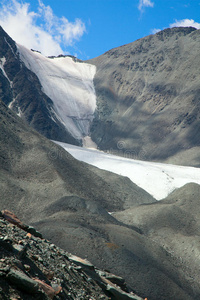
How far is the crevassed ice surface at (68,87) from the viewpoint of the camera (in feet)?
335

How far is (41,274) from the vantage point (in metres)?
7.75

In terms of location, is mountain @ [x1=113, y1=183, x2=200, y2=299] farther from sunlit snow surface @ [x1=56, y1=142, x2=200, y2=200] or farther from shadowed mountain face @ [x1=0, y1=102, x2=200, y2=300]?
sunlit snow surface @ [x1=56, y1=142, x2=200, y2=200]

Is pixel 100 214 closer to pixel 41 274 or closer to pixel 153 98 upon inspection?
pixel 41 274

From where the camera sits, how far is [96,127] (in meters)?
105

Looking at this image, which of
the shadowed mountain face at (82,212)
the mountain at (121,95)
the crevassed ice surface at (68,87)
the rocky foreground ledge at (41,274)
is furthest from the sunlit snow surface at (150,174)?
the crevassed ice surface at (68,87)

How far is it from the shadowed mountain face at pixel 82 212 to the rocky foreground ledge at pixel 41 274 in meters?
5.11

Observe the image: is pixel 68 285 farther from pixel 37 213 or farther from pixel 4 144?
pixel 4 144

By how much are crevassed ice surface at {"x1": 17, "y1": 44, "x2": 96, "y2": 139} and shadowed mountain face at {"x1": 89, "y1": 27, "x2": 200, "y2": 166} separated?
3.01 metres

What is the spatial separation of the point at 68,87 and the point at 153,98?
92.1 feet

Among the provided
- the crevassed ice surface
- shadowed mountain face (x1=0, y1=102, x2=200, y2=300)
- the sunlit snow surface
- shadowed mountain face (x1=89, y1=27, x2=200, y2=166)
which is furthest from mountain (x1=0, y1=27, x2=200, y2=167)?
shadowed mountain face (x1=0, y1=102, x2=200, y2=300)

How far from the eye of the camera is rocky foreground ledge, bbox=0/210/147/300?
6.38 m

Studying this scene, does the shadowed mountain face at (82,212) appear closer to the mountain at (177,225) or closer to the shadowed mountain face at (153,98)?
the mountain at (177,225)

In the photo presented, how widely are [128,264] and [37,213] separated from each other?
34.6 ft

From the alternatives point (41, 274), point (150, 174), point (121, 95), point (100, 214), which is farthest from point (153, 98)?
point (41, 274)
